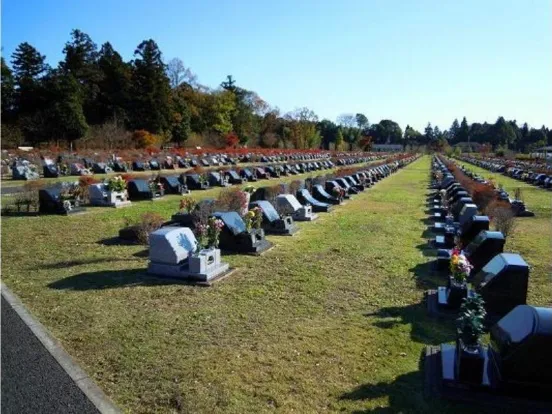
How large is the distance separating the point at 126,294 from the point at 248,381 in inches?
148

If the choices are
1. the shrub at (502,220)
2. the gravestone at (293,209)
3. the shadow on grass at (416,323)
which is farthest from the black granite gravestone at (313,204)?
the shadow on grass at (416,323)

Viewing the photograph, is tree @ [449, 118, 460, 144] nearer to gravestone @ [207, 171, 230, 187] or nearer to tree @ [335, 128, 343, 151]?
tree @ [335, 128, 343, 151]

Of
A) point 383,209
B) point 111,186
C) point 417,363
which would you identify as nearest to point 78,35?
point 111,186

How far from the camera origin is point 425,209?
19.6m

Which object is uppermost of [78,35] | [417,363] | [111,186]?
[78,35]

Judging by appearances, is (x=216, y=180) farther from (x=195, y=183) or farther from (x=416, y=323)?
(x=416, y=323)

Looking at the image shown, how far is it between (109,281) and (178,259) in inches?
55.1

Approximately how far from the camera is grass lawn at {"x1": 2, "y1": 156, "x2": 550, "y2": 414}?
16.0 ft

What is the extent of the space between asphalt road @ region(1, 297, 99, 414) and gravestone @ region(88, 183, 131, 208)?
38.8 ft

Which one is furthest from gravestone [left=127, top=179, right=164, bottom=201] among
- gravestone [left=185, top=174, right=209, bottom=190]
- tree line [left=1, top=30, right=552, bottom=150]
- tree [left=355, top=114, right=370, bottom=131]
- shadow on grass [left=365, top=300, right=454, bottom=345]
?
Result: tree [left=355, top=114, right=370, bottom=131]

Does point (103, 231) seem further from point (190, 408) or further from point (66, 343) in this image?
A: point (190, 408)

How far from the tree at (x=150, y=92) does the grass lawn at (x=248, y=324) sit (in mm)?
47558

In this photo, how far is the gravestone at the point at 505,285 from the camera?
6.76 m

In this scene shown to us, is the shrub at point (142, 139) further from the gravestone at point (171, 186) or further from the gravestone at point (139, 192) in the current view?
the gravestone at point (139, 192)
